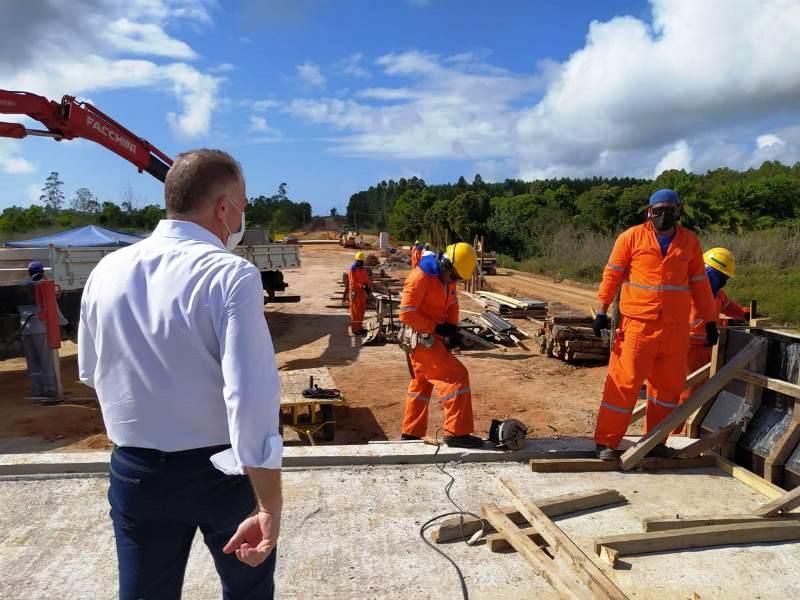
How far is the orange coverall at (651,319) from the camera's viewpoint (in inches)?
177

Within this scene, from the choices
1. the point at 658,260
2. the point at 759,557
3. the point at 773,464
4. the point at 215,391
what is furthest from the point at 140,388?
the point at 773,464

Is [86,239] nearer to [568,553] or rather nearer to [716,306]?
[716,306]

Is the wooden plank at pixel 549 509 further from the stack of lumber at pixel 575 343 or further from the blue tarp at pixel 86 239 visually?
the blue tarp at pixel 86 239

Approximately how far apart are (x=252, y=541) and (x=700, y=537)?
2.86 meters

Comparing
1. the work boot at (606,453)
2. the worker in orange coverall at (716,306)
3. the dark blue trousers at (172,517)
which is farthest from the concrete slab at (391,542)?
the worker in orange coverall at (716,306)

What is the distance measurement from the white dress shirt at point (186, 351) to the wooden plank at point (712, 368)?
4.37 metres

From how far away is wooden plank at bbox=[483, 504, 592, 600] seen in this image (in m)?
2.87

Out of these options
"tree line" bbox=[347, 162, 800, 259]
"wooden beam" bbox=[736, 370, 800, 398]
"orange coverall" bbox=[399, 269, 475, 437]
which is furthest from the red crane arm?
"tree line" bbox=[347, 162, 800, 259]

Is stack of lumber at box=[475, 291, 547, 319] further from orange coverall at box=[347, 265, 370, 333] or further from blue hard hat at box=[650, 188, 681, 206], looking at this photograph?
blue hard hat at box=[650, 188, 681, 206]

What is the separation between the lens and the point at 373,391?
905 cm

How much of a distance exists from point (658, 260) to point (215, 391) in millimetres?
3911

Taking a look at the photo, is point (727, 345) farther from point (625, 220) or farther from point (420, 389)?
point (625, 220)

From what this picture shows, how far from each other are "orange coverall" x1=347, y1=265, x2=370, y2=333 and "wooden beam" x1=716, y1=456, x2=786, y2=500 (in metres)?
9.55

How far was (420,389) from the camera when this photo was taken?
513 centimetres
